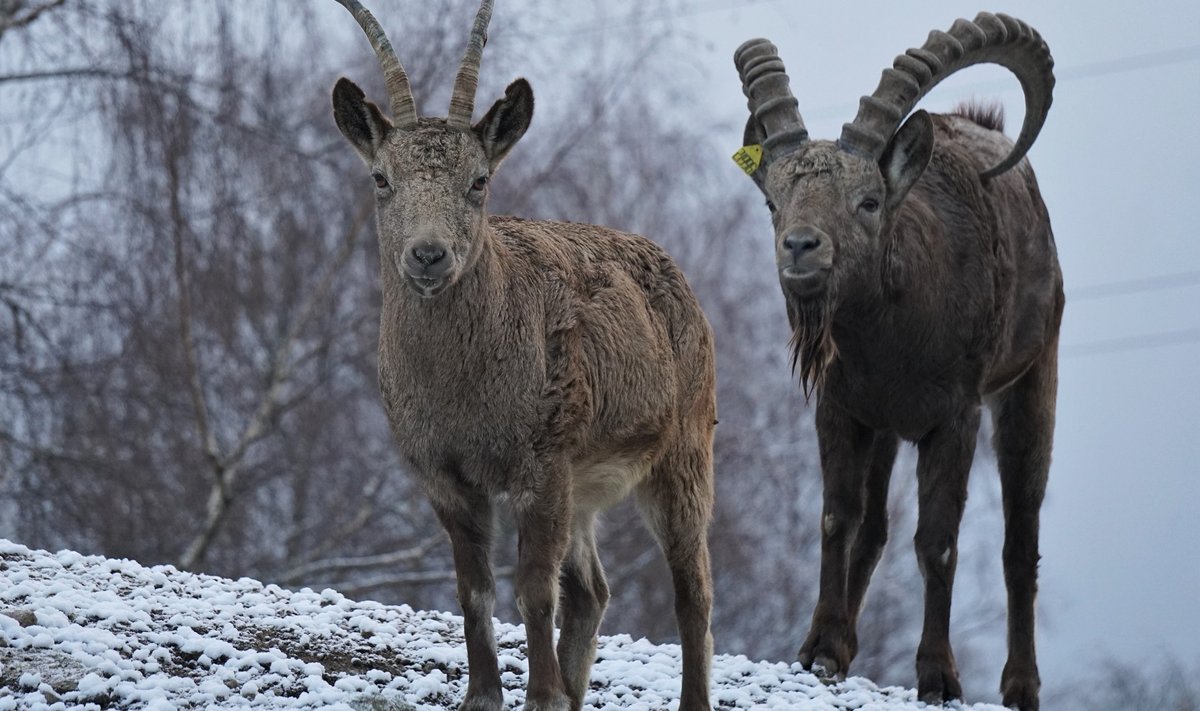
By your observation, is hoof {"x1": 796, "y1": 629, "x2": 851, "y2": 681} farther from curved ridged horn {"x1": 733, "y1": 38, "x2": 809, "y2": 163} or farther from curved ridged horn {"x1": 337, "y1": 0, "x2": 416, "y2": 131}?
curved ridged horn {"x1": 337, "y1": 0, "x2": 416, "y2": 131}

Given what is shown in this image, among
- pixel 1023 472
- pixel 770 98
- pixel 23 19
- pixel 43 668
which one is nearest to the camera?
pixel 43 668

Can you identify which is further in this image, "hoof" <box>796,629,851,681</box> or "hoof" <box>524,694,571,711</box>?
"hoof" <box>796,629,851,681</box>

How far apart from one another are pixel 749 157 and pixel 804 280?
0.89 metres

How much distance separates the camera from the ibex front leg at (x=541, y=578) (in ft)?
18.7

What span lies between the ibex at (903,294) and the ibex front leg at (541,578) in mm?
2211

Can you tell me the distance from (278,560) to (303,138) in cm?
431

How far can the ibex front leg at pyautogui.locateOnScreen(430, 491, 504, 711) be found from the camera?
19.2 ft

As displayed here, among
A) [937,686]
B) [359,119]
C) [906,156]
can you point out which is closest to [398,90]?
Answer: [359,119]

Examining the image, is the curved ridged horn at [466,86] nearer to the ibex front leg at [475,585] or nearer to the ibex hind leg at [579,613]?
the ibex front leg at [475,585]

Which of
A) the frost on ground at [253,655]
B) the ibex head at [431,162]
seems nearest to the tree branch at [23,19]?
the frost on ground at [253,655]

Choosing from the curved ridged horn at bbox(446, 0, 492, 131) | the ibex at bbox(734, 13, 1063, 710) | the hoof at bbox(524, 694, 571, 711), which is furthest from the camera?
the ibex at bbox(734, 13, 1063, 710)

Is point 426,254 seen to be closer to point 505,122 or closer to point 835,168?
point 505,122

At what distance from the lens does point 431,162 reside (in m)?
5.80

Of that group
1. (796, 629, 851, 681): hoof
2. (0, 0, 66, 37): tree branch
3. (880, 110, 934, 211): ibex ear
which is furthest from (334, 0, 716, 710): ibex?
(0, 0, 66, 37): tree branch
